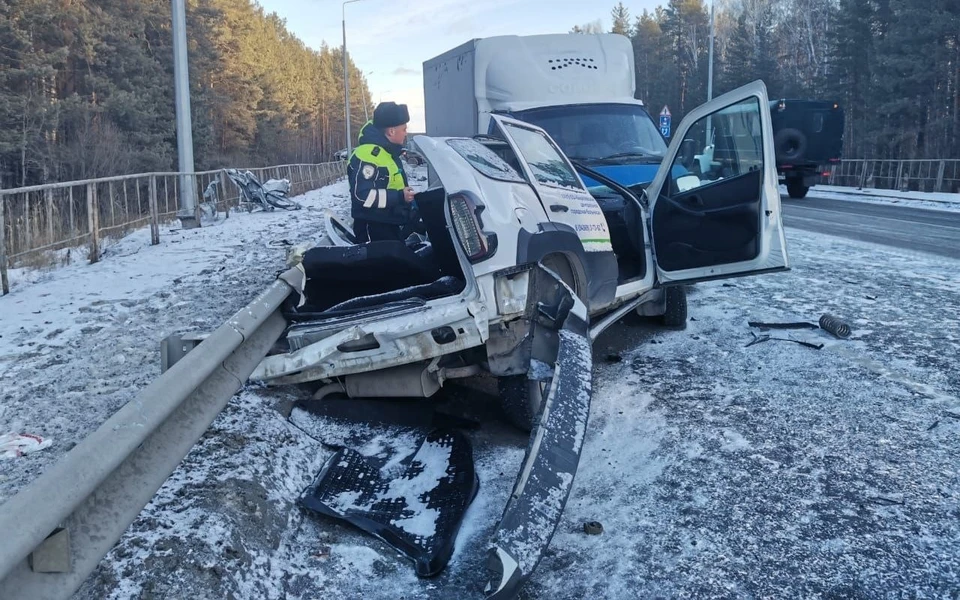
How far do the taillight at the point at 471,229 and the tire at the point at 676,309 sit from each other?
9.11 ft

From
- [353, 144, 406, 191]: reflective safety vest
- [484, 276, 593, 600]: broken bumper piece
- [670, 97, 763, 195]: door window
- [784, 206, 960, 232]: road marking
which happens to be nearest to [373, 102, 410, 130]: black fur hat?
[353, 144, 406, 191]: reflective safety vest

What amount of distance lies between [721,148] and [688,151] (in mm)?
278

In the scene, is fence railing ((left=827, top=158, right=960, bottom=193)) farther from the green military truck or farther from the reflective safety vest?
the reflective safety vest

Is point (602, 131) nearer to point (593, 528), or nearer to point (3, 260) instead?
point (593, 528)

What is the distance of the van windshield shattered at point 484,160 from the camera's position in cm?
404

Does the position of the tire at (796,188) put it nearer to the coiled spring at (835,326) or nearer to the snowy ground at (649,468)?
the snowy ground at (649,468)

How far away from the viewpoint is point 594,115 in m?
8.74

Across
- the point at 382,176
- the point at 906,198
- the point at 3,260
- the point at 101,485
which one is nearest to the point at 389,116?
the point at 382,176

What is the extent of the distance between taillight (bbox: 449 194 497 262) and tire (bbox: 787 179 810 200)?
2127 cm

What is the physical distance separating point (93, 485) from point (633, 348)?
456 cm

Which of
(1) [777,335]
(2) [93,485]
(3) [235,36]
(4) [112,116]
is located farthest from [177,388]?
(3) [235,36]

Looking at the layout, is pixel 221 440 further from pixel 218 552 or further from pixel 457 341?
pixel 457 341

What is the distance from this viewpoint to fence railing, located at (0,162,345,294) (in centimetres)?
849

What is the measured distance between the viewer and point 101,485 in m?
1.93
